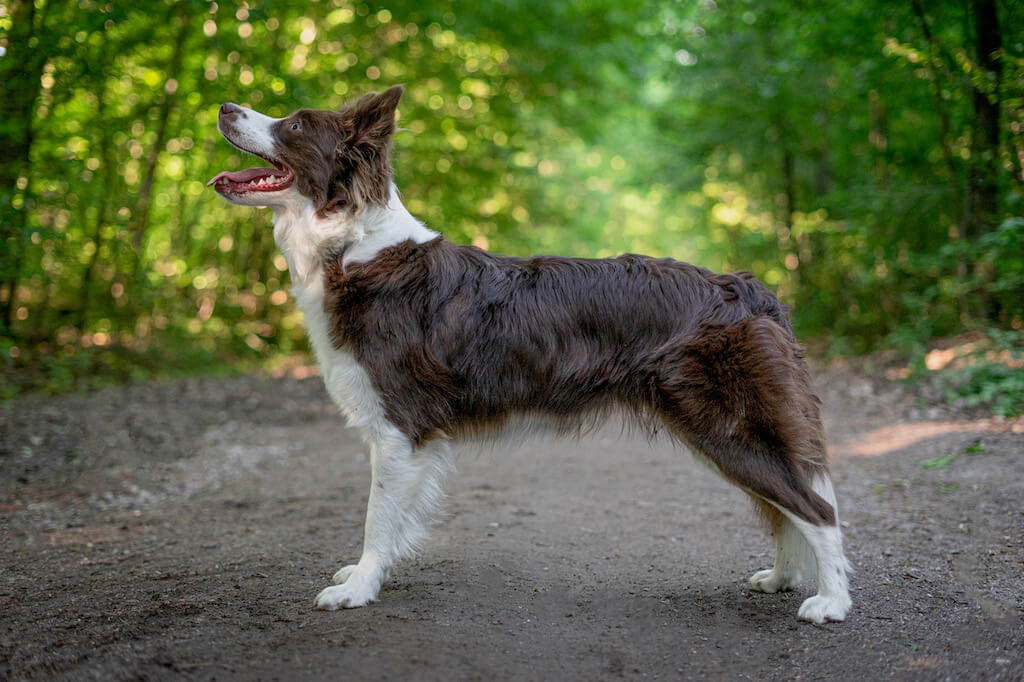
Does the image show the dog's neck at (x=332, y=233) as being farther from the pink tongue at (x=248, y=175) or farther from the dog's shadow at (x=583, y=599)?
the dog's shadow at (x=583, y=599)

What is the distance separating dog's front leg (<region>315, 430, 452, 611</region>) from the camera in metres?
3.81

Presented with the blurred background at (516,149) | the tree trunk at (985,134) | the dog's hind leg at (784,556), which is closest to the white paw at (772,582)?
the dog's hind leg at (784,556)

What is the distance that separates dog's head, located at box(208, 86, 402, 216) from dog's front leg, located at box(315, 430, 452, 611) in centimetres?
125

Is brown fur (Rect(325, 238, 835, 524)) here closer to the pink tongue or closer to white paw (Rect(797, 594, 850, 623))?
white paw (Rect(797, 594, 850, 623))

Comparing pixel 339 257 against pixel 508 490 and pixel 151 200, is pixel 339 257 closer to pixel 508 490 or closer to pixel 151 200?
pixel 508 490

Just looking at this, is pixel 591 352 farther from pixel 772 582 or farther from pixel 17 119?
pixel 17 119

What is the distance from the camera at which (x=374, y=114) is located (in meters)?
4.12

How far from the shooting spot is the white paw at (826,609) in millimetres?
3691

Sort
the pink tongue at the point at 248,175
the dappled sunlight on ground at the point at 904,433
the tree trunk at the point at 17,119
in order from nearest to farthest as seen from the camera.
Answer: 1. the pink tongue at the point at 248,175
2. the tree trunk at the point at 17,119
3. the dappled sunlight on ground at the point at 904,433

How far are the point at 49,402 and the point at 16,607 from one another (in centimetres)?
579

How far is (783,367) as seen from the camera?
3783 millimetres

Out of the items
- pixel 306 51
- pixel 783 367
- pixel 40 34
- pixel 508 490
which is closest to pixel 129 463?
pixel 508 490

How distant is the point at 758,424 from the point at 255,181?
9.06 ft

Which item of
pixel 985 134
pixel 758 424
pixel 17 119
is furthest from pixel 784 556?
pixel 17 119
